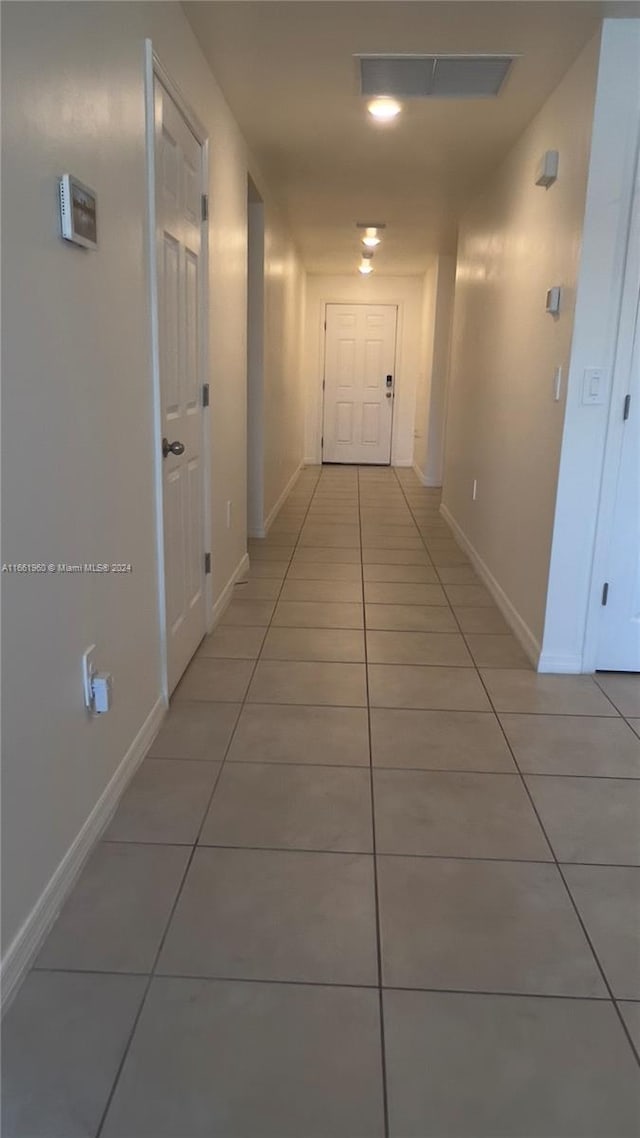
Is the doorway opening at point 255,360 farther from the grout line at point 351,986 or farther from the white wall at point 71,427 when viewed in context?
the grout line at point 351,986

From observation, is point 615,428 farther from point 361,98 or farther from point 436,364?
point 436,364

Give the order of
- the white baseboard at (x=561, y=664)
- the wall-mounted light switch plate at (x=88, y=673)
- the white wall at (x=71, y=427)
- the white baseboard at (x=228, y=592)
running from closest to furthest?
the white wall at (x=71, y=427), the wall-mounted light switch plate at (x=88, y=673), the white baseboard at (x=561, y=664), the white baseboard at (x=228, y=592)

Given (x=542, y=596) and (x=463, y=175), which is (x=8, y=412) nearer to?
(x=542, y=596)

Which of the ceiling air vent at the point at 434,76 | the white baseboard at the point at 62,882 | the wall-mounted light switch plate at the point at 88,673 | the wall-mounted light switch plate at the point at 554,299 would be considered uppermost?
the ceiling air vent at the point at 434,76

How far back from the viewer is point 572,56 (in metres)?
2.68

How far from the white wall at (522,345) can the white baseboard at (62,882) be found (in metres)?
1.73

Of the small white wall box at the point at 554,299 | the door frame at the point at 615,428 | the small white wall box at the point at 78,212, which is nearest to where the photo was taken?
the small white wall box at the point at 78,212

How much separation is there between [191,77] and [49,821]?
8.32 feet

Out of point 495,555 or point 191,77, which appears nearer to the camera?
point 191,77

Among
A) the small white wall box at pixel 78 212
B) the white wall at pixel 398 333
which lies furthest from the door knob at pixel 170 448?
the white wall at pixel 398 333

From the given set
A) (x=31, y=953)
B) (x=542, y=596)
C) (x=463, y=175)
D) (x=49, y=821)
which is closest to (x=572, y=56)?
(x=463, y=175)

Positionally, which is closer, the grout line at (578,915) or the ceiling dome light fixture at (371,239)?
the grout line at (578,915)

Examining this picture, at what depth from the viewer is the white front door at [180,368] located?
7.87ft

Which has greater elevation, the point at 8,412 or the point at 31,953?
the point at 8,412
